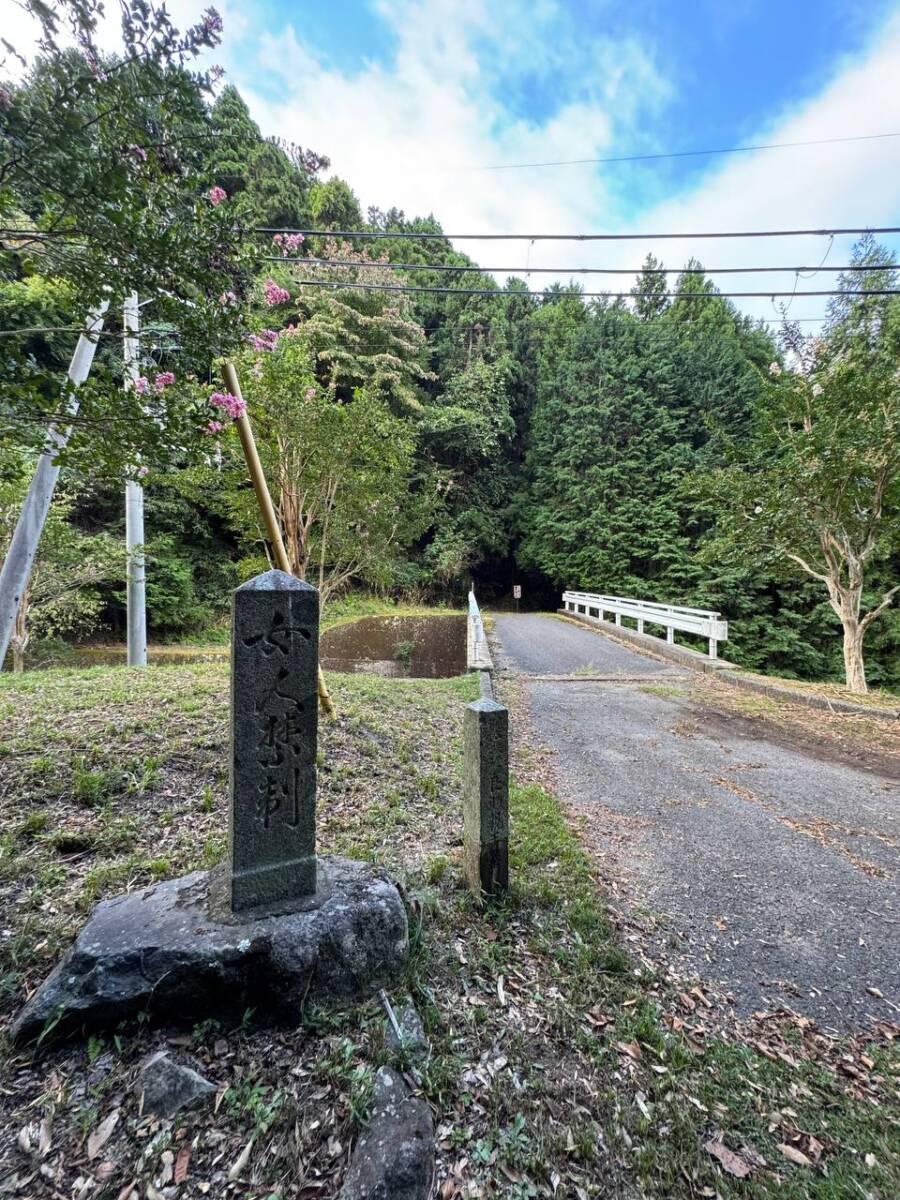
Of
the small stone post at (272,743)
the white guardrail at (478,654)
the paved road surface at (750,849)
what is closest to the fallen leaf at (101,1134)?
the small stone post at (272,743)

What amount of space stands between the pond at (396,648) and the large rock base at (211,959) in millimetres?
6498

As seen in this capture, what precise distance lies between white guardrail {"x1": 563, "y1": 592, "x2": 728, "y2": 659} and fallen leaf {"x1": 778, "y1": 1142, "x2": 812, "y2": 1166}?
777 centimetres

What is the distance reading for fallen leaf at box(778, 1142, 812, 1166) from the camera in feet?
4.50

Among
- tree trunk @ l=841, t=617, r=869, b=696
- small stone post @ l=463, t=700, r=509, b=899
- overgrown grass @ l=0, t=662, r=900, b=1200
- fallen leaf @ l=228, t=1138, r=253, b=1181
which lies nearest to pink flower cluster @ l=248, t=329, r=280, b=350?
small stone post @ l=463, t=700, r=509, b=899

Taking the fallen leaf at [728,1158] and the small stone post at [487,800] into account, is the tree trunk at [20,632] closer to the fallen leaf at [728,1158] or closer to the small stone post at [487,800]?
the small stone post at [487,800]

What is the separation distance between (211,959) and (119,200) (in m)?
3.11

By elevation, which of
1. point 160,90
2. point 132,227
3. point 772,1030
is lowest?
point 772,1030

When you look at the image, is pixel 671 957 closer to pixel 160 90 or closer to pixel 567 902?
pixel 567 902

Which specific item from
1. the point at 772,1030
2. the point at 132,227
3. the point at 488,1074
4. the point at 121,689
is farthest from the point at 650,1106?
the point at 121,689

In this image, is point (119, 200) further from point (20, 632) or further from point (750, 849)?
point (20, 632)

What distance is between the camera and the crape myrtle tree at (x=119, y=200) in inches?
80.9

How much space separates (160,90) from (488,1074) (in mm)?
4024

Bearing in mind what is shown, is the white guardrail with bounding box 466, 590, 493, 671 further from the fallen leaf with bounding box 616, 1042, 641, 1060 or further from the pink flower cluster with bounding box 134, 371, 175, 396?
the fallen leaf with bounding box 616, 1042, 641, 1060

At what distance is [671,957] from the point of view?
7.03ft
